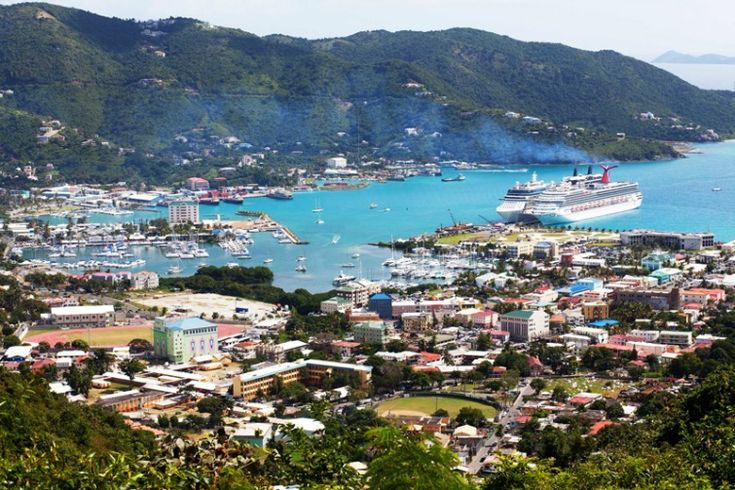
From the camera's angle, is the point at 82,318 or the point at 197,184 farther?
the point at 197,184

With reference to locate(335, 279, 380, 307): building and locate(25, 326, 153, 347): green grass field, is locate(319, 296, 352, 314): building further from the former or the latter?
locate(25, 326, 153, 347): green grass field

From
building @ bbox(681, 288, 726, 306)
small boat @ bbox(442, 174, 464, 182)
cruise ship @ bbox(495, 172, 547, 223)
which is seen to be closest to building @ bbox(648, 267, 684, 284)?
building @ bbox(681, 288, 726, 306)

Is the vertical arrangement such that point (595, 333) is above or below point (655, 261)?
below

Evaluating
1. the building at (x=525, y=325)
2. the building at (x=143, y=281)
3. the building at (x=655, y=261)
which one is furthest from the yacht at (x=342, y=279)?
the building at (x=655, y=261)

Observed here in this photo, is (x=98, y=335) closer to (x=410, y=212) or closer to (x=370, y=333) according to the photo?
(x=370, y=333)

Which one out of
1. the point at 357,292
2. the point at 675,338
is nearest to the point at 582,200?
the point at 357,292
